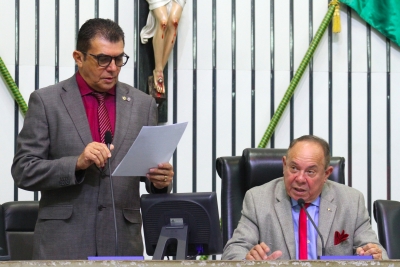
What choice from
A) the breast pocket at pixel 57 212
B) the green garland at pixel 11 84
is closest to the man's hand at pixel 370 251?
the breast pocket at pixel 57 212

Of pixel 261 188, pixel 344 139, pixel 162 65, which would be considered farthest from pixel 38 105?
pixel 344 139

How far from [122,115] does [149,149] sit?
31 centimetres

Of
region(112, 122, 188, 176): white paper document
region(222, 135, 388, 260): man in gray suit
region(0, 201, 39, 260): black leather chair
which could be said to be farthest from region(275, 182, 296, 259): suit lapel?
region(0, 201, 39, 260): black leather chair

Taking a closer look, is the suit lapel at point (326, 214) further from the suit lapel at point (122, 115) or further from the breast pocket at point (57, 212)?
the breast pocket at point (57, 212)

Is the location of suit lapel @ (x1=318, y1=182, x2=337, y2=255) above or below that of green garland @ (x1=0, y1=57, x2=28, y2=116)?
below

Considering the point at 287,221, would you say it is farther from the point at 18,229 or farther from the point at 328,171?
the point at 18,229

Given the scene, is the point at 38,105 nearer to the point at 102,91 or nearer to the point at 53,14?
the point at 102,91

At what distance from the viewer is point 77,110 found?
9.41 feet

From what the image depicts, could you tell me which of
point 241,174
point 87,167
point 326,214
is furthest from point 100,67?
Result: point 326,214

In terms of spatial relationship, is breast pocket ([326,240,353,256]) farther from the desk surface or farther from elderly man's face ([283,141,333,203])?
the desk surface

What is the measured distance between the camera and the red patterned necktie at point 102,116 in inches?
113

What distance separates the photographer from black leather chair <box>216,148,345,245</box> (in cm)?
334

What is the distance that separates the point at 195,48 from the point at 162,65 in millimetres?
299

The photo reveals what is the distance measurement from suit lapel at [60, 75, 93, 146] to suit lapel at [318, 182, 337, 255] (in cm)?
100
